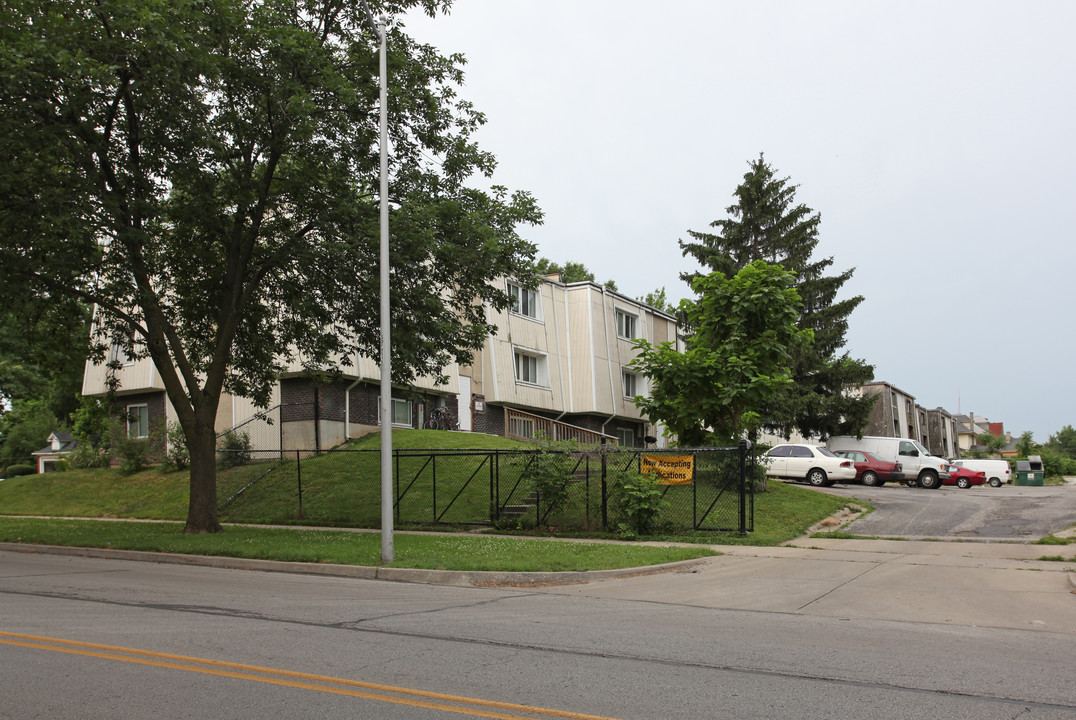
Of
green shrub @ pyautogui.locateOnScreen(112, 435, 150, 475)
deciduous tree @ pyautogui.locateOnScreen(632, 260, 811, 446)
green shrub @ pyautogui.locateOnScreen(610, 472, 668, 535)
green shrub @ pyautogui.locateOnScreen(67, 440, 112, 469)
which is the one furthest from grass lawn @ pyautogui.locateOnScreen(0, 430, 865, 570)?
deciduous tree @ pyautogui.locateOnScreen(632, 260, 811, 446)

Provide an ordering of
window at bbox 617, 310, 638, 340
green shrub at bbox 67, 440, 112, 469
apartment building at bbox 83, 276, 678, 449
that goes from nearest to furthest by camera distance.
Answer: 1. apartment building at bbox 83, 276, 678, 449
2. green shrub at bbox 67, 440, 112, 469
3. window at bbox 617, 310, 638, 340

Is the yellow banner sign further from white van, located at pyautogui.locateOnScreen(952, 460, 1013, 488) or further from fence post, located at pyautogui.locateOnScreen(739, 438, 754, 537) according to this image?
white van, located at pyautogui.locateOnScreen(952, 460, 1013, 488)

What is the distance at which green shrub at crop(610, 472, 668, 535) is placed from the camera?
1661 centimetres

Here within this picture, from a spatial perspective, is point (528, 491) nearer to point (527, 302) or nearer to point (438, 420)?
point (438, 420)

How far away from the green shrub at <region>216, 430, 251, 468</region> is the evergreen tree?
74.8ft

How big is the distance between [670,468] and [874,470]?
2049 centimetres

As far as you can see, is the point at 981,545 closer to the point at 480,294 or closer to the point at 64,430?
the point at 480,294

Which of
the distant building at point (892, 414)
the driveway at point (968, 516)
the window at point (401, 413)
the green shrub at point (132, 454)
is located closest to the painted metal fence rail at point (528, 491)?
the driveway at point (968, 516)

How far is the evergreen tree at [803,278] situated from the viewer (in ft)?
126

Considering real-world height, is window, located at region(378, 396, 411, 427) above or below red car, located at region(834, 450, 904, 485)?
above

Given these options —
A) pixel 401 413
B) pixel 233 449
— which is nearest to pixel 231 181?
pixel 233 449

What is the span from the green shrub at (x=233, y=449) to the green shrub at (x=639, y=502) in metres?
15.4

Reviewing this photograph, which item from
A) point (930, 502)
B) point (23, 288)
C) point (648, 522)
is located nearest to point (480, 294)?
point (648, 522)

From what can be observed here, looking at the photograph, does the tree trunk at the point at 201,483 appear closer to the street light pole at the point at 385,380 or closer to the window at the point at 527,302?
the street light pole at the point at 385,380
